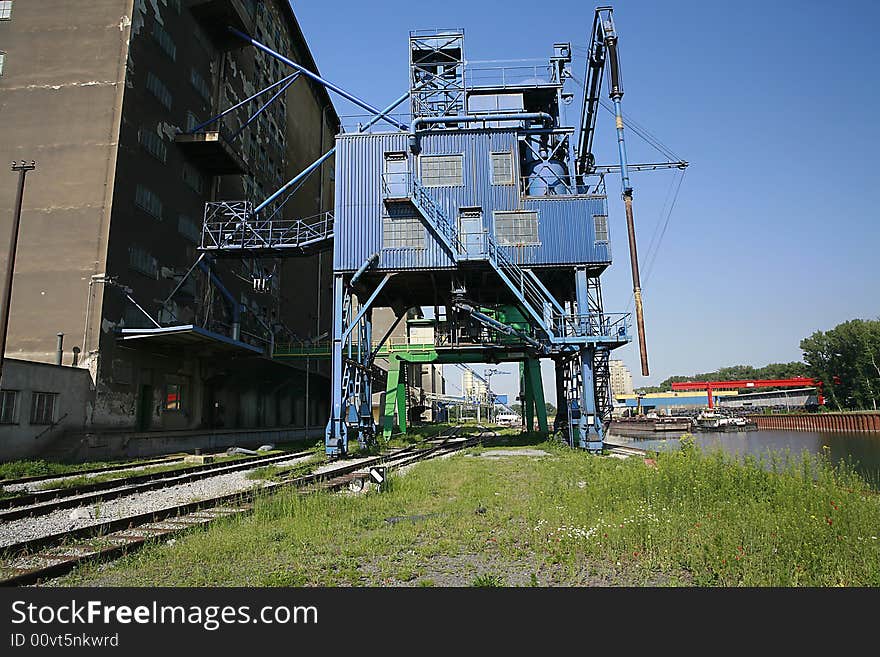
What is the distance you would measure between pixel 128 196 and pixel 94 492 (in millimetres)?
15402

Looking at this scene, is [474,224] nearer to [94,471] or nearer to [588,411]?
[588,411]

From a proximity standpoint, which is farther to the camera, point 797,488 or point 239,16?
point 239,16

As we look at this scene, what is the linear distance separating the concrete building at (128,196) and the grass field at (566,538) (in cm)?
1514

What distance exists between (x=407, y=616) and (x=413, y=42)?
26223mm

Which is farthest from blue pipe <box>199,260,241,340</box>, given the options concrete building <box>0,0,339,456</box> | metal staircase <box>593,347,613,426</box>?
metal staircase <box>593,347,613,426</box>

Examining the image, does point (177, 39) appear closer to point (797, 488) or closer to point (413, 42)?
point (413, 42)

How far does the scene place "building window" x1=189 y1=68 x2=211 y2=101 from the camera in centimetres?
2877

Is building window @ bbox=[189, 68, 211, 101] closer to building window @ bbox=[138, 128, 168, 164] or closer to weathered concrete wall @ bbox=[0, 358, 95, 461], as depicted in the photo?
building window @ bbox=[138, 128, 168, 164]

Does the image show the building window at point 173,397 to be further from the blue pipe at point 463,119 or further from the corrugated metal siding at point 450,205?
the blue pipe at point 463,119

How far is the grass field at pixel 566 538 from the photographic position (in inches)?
211

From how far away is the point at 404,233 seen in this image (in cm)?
2316

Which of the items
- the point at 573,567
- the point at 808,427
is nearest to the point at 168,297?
the point at 573,567

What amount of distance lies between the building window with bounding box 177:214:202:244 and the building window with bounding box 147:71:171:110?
17.1 ft

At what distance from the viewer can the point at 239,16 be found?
30953mm
